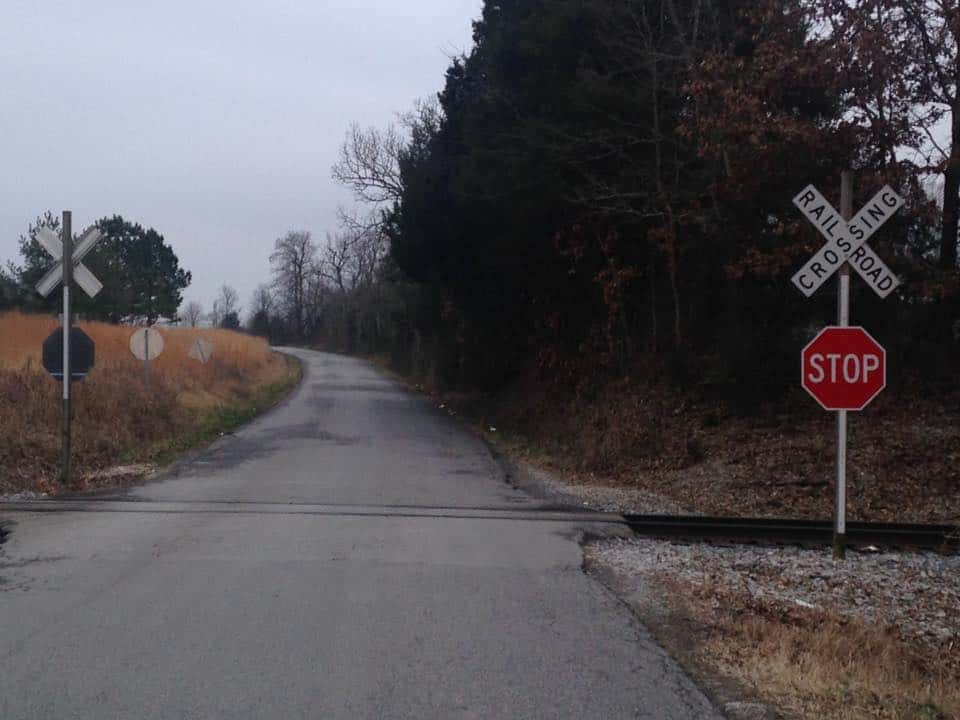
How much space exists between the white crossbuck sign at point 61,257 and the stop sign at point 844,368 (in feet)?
36.6

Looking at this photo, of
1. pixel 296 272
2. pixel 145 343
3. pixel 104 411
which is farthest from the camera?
pixel 296 272

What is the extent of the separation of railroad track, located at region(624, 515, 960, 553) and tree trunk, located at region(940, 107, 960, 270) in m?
6.11

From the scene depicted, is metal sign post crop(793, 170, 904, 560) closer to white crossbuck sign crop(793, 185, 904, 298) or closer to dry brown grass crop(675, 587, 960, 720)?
white crossbuck sign crop(793, 185, 904, 298)

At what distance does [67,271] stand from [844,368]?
11827 mm

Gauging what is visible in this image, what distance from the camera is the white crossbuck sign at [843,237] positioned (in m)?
10.7

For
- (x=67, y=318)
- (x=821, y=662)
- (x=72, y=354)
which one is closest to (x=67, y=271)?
(x=67, y=318)

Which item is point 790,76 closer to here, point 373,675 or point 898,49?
point 898,49

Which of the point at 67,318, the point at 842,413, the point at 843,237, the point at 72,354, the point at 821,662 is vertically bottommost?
the point at 821,662

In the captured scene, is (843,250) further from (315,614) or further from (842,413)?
(315,614)

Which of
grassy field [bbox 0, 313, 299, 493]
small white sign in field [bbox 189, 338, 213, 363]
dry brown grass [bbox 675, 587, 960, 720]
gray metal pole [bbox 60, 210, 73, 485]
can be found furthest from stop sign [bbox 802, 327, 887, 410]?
small white sign in field [bbox 189, 338, 213, 363]

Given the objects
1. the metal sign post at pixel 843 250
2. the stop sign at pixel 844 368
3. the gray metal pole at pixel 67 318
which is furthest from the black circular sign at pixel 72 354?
the stop sign at pixel 844 368

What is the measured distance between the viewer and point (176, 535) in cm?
1231

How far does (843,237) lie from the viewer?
10875 mm

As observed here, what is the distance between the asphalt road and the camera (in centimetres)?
662
